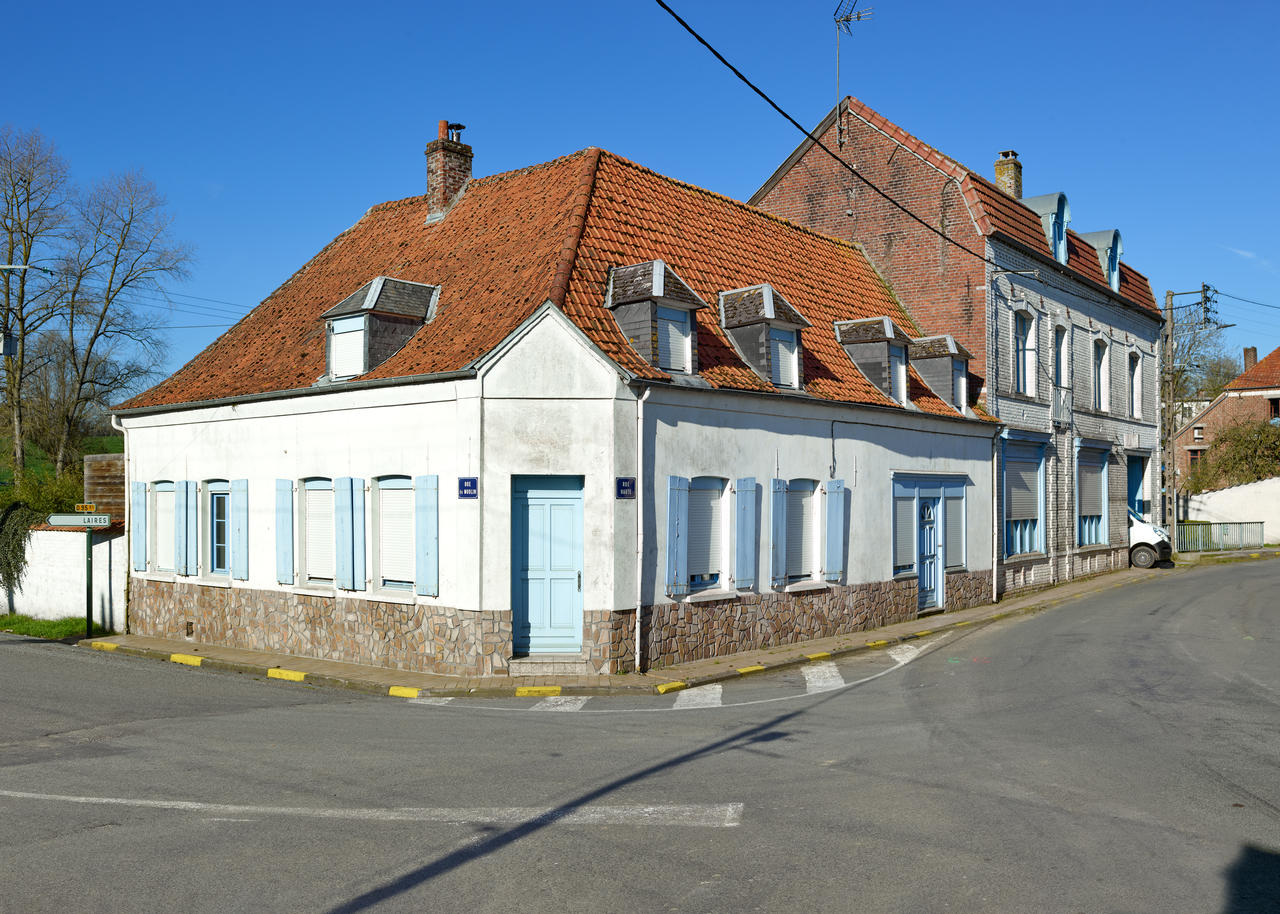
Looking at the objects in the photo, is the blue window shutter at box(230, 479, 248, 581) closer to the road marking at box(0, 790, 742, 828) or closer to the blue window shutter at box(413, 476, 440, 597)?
the blue window shutter at box(413, 476, 440, 597)

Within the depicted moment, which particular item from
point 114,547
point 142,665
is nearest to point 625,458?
point 142,665

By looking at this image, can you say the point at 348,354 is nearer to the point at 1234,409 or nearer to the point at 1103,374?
the point at 1103,374

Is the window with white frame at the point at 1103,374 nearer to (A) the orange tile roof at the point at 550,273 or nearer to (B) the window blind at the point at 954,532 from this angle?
(A) the orange tile roof at the point at 550,273

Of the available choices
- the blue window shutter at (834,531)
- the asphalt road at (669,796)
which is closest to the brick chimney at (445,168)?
the blue window shutter at (834,531)

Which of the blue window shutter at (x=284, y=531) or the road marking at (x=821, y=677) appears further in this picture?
the blue window shutter at (x=284, y=531)

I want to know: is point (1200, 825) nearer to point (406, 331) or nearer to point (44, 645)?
point (406, 331)

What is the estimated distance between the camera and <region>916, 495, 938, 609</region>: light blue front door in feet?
66.0

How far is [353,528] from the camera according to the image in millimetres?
14969

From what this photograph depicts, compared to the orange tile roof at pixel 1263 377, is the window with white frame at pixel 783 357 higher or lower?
lower

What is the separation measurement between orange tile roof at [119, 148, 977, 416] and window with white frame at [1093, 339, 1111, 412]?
9.84 metres

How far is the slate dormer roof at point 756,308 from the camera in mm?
16172

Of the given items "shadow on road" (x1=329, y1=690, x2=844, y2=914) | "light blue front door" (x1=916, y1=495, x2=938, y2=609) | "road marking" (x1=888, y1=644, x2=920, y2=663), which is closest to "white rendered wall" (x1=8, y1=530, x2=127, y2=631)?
"road marking" (x1=888, y1=644, x2=920, y2=663)

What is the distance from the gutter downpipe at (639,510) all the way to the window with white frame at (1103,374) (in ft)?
65.0

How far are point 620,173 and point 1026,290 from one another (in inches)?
449
